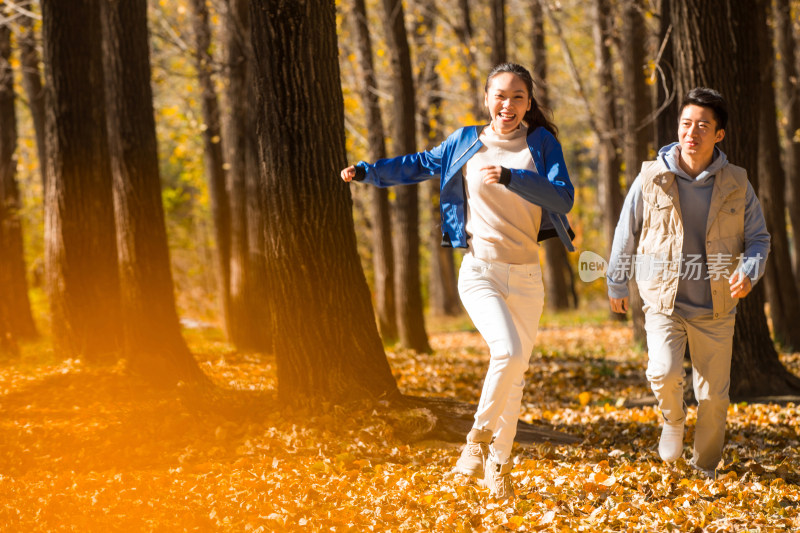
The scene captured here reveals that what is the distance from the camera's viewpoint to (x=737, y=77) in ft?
25.1

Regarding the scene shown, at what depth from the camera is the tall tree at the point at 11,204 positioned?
550 inches

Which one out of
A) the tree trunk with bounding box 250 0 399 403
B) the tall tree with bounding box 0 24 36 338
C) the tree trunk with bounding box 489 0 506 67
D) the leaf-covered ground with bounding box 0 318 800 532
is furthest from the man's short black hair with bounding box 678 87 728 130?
the tall tree with bounding box 0 24 36 338

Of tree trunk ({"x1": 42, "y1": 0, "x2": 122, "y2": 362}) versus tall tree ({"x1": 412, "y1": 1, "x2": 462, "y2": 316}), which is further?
tall tree ({"x1": 412, "y1": 1, "x2": 462, "y2": 316})

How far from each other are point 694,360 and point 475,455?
Answer: 1.53 meters

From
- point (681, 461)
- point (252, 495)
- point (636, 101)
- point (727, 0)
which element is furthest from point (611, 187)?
point (252, 495)

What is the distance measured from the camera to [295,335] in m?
6.11

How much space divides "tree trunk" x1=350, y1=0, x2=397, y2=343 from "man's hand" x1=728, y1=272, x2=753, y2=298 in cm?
937

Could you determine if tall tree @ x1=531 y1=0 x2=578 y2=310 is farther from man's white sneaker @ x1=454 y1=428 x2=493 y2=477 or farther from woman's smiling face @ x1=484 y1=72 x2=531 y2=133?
man's white sneaker @ x1=454 y1=428 x2=493 y2=477

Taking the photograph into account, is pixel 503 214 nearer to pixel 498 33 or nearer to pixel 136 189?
pixel 136 189

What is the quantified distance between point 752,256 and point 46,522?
14.0 ft

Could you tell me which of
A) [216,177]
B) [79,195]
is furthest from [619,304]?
[216,177]

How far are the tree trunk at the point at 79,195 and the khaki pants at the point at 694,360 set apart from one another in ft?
19.8

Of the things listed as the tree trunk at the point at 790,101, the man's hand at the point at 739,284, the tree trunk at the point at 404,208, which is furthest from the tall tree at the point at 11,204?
the tree trunk at the point at 790,101

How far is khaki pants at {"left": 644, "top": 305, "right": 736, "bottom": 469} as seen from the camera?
4.99 meters
